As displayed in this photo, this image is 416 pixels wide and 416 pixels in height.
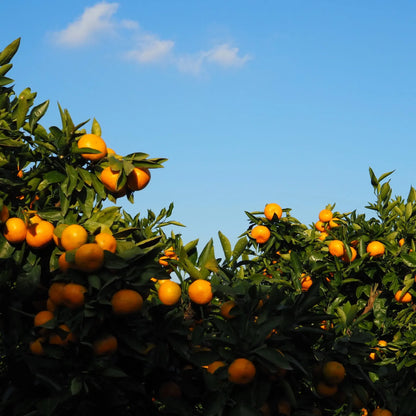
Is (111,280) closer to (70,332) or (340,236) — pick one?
(70,332)

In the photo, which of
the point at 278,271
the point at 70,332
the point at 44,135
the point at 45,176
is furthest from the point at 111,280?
the point at 278,271

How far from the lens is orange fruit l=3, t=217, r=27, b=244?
108 inches

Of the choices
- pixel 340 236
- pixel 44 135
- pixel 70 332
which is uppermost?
pixel 340 236

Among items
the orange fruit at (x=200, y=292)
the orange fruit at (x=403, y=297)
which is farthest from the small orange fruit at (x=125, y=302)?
the orange fruit at (x=403, y=297)

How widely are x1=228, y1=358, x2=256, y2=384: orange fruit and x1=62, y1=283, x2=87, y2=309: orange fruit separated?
0.78m

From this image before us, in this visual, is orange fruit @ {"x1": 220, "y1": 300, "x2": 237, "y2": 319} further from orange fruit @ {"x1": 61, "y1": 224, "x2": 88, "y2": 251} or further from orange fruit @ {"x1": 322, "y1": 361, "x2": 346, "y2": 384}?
orange fruit @ {"x1": 61, "y1": 224, "x2": 88, "y2": 251}

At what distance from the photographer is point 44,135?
9.64ft

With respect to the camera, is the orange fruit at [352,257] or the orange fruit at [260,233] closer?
the orange fruit at [352,257]

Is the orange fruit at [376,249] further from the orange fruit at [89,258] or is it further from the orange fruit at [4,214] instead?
the orange fruit at [4,214]

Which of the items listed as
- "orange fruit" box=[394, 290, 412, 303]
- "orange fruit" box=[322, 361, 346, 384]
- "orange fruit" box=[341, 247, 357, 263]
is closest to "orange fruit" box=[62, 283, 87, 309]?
"orange fruit" box=[322, 361, 346, 384]

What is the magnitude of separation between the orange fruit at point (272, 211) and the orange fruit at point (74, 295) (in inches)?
121

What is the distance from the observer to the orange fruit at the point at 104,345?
2.46 m

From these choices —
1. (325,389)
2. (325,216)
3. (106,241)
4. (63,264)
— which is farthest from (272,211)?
(63,264)

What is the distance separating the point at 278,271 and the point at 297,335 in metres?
2.43
